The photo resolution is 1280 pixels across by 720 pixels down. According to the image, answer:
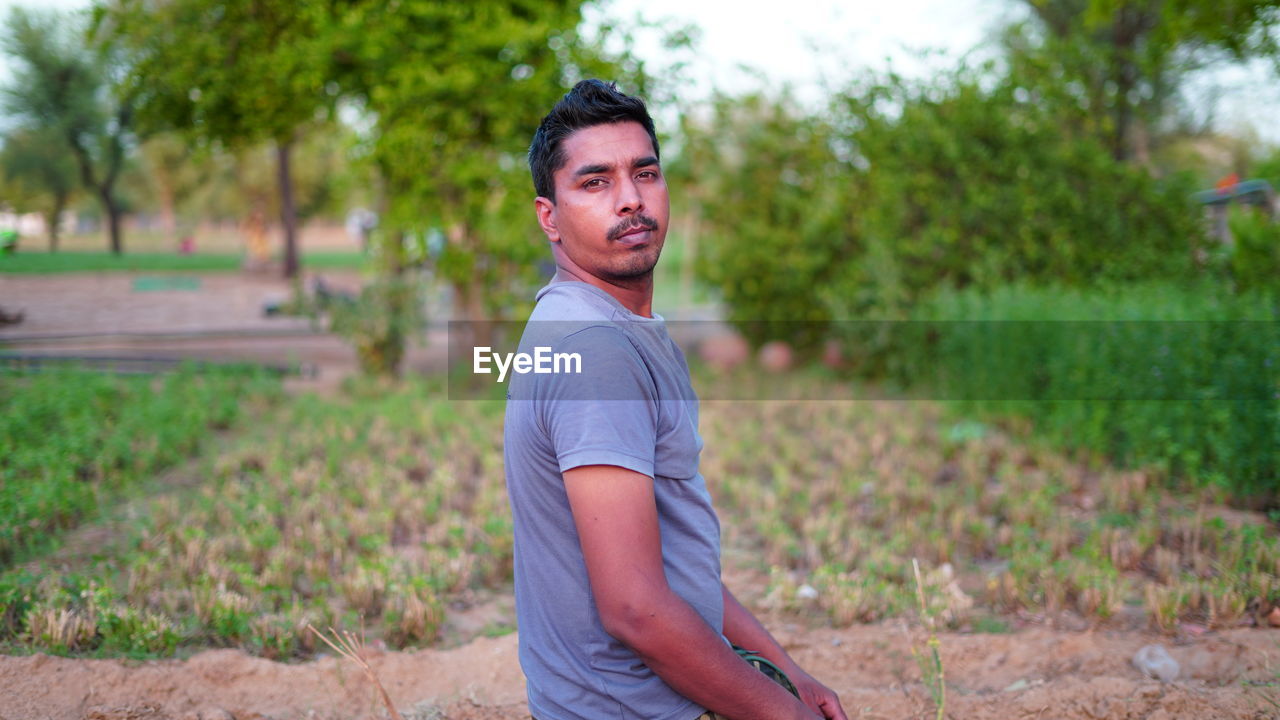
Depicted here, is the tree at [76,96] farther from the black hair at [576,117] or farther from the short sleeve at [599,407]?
the short sleeve at [599,407]

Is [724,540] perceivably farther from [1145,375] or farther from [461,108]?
[461,108]

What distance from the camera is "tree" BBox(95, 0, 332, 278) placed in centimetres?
947

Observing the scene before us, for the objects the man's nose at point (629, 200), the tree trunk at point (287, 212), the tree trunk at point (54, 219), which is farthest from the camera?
the tree trunk at point (287, 212)

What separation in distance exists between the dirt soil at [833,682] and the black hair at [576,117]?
2.08m

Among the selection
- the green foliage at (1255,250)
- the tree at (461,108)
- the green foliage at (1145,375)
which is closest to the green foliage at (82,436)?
the tree at (461,108)

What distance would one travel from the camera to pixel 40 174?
7.10 metres

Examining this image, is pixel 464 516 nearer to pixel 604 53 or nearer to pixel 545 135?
pixel 545 135

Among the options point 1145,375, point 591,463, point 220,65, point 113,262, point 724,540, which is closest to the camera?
point 591,463

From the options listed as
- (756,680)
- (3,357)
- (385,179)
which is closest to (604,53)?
(385,179)

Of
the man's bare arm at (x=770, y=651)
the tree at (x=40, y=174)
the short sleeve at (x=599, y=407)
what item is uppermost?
the tree at (x=40, y=174)

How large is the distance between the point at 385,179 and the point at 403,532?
A: 6.33 meters

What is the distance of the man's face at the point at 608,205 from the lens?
1.93 m

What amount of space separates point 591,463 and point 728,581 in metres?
3.49

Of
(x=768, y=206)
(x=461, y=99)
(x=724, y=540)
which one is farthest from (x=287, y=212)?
(x=724, y=540)
